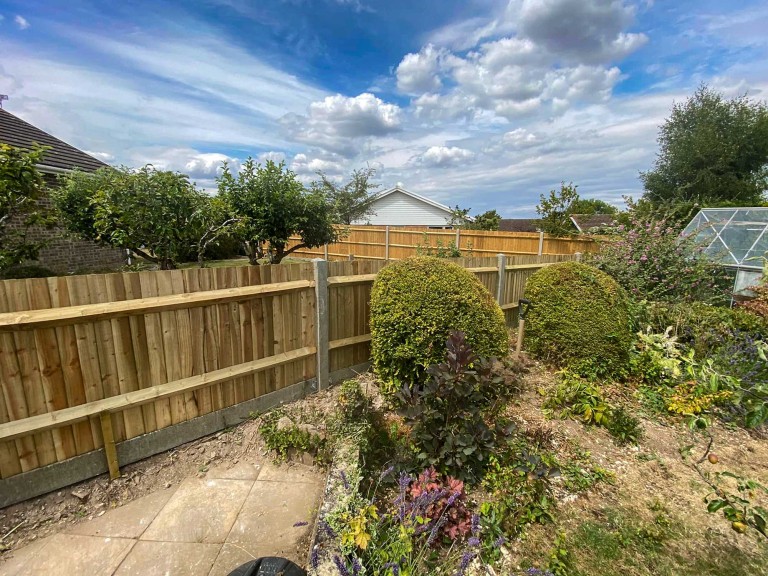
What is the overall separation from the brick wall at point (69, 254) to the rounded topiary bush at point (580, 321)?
32.4ft

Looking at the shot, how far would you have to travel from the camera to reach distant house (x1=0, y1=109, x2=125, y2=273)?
8.85 meters

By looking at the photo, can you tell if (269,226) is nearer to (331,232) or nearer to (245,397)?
(331,232)

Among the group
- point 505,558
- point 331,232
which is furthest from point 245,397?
point 331,232

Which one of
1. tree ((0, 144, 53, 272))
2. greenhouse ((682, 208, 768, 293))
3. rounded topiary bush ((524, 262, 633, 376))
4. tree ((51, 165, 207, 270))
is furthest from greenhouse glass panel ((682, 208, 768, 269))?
tree ((0, 144, 53, 272))

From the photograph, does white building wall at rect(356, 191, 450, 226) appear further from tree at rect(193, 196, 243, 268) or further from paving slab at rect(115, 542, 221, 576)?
paving slab at rect(115, 542, 221, 576)

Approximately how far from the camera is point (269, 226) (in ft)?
27.3

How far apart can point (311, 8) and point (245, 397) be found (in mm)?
6380

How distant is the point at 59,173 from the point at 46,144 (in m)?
1.35

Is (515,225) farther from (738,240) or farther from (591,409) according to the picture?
(591,409)

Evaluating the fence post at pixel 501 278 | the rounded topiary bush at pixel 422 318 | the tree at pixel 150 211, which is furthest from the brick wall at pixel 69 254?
the fence post at pixel 501 278

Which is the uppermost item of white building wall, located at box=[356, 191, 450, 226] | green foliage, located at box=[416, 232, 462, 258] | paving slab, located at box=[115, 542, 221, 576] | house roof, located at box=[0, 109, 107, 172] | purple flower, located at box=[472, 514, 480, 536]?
house roof, located at box=[0, 109, 107, 172]

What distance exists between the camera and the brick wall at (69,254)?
868 cm

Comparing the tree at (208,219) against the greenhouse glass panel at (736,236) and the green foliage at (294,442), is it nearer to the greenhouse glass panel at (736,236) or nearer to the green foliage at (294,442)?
the green foliage at (294,442)

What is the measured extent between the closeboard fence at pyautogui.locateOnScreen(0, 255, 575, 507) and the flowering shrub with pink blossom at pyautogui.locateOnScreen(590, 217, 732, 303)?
627 centimetres
